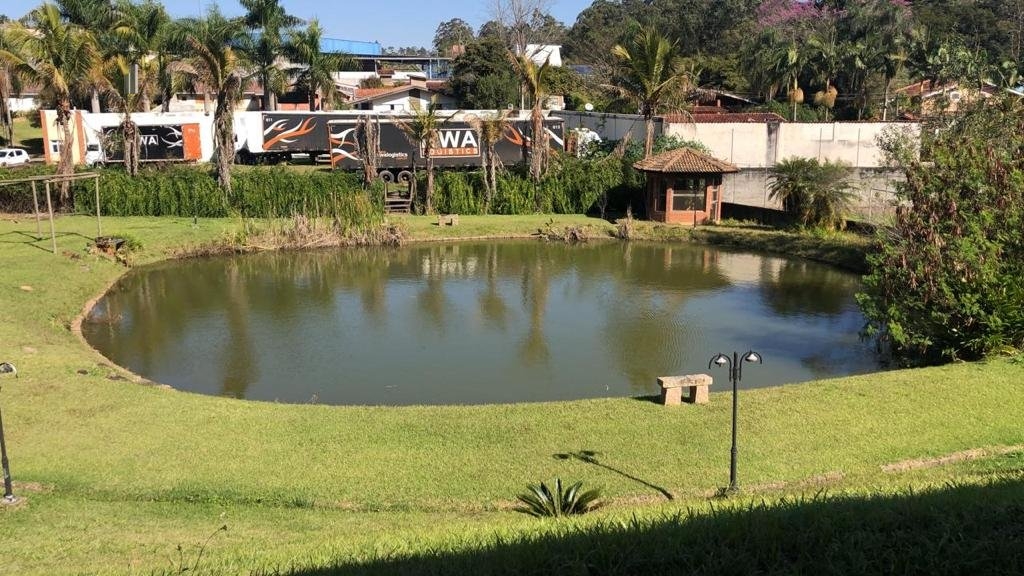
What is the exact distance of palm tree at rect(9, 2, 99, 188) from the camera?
83.3 ft

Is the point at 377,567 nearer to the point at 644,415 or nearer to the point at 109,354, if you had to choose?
the point at 644,415

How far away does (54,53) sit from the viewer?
25562mm

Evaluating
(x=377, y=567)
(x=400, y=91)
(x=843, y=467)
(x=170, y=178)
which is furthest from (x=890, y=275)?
(x=400, y=91)

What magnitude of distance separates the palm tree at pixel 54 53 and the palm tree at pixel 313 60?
73.7ft

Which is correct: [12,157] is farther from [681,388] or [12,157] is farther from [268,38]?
[681,388]

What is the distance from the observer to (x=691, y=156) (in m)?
29.4

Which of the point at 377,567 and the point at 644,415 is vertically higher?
the point at 377,567

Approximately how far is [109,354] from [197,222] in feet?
41.8

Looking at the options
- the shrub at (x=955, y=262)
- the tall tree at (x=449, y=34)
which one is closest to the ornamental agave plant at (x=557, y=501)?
the shrub at (x=955, y=262)

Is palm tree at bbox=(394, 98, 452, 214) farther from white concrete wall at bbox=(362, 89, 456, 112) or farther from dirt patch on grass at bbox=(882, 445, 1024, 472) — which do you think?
dirt patch on grass at bbox=(882, 445, 1024, 472)

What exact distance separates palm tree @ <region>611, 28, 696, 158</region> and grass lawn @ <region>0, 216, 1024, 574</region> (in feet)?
65.9

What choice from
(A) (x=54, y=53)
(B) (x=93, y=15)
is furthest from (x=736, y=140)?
(B) (x=93, y=15)

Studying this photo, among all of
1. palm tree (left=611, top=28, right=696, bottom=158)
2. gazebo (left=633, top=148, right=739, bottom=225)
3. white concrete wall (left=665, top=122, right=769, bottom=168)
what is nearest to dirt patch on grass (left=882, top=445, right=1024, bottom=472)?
gazebo (left=633, top=148, right=739, bottom=225)

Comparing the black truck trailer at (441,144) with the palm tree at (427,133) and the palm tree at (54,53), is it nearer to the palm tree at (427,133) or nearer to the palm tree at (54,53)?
the palm tree at (427,133)
